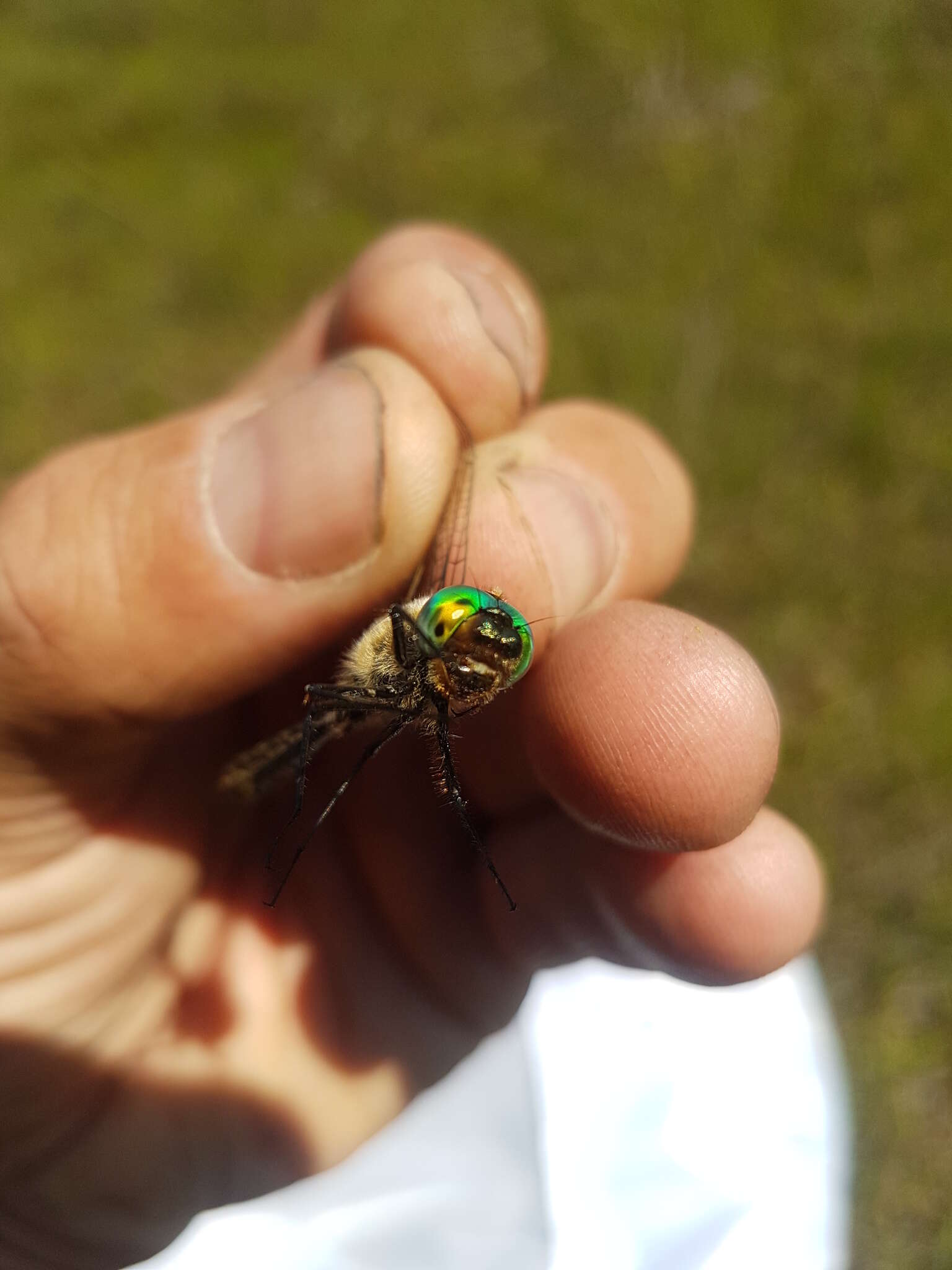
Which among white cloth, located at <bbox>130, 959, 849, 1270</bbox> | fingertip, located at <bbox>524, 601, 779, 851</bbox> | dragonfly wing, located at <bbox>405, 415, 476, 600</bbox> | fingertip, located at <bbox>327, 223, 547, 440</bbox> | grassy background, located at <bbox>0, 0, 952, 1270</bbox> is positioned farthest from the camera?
grassy background, located at <bbox>0, 0, 952, 1270</bbox>

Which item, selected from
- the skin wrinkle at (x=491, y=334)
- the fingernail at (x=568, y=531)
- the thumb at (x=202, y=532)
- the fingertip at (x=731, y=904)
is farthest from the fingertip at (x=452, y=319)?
the fingertip at (x=731, y=904)

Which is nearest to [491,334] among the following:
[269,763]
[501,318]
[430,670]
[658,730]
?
[501,318]

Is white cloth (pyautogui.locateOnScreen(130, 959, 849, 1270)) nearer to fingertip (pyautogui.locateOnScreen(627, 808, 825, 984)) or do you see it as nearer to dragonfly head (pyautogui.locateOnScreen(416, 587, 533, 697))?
fingertip (pyautogui.locateOnScreen(627, 808, 825, 984))

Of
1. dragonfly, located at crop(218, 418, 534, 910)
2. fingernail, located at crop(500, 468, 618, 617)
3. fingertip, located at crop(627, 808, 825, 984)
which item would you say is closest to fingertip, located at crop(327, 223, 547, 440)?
dragonfly, located at crop(218, 418, 534, 910)

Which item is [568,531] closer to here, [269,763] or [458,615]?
Result: [458,615]

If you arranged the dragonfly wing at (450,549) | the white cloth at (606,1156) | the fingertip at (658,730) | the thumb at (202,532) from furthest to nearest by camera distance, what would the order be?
the white cloth at (606,1156)
the dragonfly wing at (450,549)
the fingertip at (658,730)
the thumb at (202,532)

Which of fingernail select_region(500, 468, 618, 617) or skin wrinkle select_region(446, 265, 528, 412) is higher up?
skin wrinkle select_region(446, 265, 528, 412)

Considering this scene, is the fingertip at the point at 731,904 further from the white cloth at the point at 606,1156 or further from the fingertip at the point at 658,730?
the white cloth at the point at 606,1156
